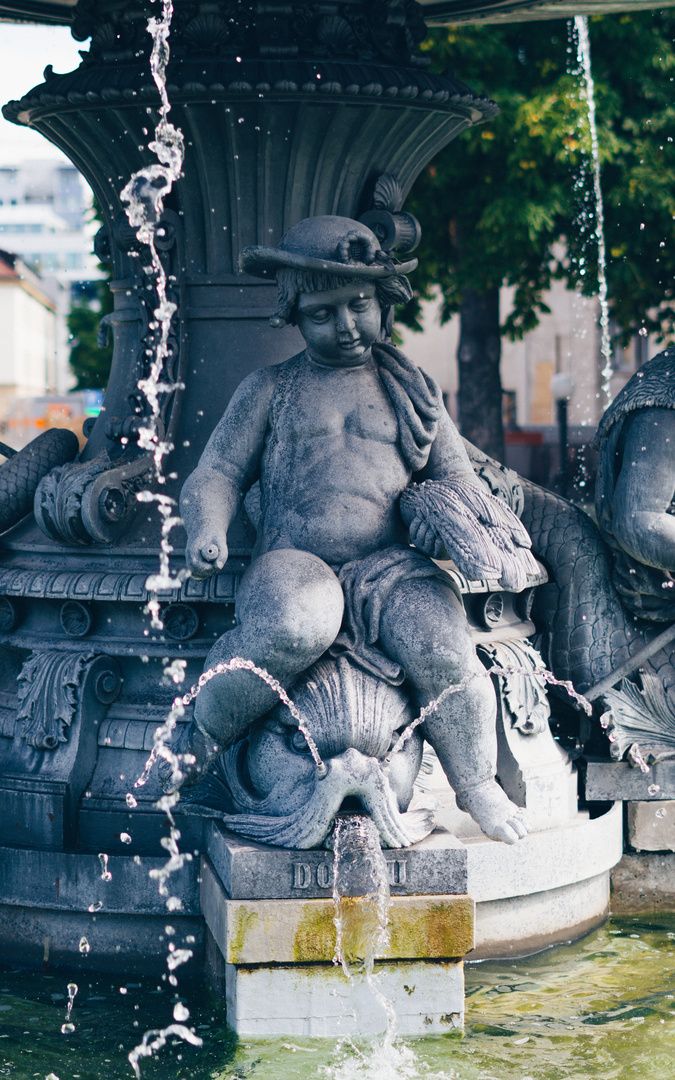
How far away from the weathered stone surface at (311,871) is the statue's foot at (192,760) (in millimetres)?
295

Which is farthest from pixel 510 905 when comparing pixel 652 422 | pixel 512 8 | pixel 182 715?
pixel 512 8

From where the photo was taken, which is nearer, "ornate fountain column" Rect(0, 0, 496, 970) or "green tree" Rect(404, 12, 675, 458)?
"ornate fountain column" Rect(0, 0, 496, 970)

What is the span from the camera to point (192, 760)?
4281 millimetres

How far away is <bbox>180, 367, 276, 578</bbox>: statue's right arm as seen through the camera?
14.2 ft

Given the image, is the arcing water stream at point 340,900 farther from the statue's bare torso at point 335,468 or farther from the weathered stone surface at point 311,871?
the statue's bare torso at point 335,468

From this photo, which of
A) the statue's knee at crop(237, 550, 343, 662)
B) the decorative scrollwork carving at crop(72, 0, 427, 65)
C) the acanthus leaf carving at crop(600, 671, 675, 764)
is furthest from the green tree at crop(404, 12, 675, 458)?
the statue's knee at crop(237, 550, 343, 662)

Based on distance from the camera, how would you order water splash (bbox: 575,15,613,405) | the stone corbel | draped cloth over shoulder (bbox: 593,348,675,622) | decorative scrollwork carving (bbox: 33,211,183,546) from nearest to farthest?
the stone corbel → decorative scrollwork carving (bbox: 33,211,183,546) → draped cloth over shoulder (bbox: 593,348,675,622) → water splash (bbox: 575,15,613,405)

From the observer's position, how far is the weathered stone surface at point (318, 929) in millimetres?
3910

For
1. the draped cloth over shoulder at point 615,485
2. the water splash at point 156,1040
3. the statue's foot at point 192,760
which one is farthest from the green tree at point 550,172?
the water splash at point 156,1040

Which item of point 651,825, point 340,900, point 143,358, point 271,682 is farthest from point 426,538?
point 143,358

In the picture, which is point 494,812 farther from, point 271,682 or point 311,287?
point 311,287

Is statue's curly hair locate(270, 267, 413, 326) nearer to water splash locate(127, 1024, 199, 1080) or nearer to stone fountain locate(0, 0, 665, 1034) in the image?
stone fountain locate(0, 0, 665, 1034)

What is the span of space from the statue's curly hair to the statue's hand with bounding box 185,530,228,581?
706 mm

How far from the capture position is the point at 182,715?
16.2 ft
